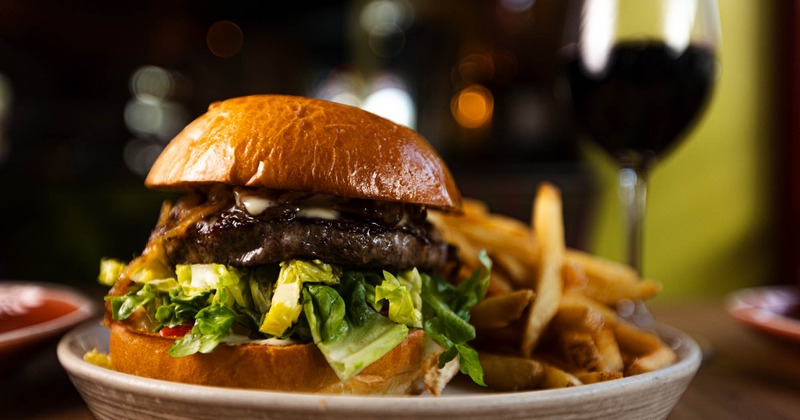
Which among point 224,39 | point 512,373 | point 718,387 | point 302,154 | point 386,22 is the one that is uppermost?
point 386,22

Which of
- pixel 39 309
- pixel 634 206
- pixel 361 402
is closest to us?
pixel 361 402

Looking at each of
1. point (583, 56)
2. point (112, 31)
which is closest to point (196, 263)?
point (583, 56)

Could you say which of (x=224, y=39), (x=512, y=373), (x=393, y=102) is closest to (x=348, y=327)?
(x=512, y=373)

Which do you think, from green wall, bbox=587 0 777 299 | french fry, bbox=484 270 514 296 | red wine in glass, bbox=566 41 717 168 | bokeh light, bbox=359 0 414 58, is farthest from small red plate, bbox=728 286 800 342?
bokeh light, bbox=359 0 414 58

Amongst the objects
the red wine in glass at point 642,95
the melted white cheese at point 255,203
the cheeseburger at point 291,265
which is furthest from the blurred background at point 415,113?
the melted white cheese at point 255,203

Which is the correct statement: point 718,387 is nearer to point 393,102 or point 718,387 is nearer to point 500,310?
point 500,310

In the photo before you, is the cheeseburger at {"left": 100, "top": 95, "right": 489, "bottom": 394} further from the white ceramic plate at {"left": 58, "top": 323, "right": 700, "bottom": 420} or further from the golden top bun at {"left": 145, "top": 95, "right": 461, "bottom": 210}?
the white ceramic plate at {"left": 58, "top": 323, "right": 700, "bottom": 420}
